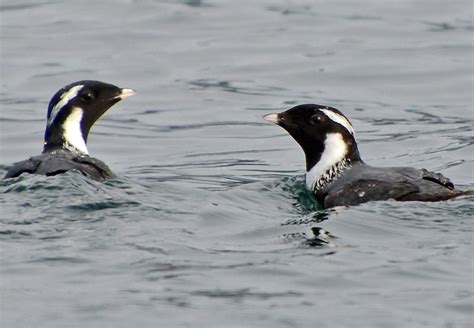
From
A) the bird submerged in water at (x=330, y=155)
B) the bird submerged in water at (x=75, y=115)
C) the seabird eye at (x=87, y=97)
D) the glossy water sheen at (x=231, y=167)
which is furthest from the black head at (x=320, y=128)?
the seabird eye at (x=87, y=97)

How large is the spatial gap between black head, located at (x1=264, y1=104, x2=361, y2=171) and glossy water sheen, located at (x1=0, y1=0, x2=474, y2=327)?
0.59 metres

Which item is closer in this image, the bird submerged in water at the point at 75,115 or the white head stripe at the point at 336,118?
the white head stripe at the point at 336,118

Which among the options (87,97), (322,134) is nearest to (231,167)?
(87,97)

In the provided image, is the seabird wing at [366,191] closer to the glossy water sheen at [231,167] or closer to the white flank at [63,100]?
the glossy water sheen at [231,167]

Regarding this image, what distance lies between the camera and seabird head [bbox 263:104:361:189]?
1415 cm

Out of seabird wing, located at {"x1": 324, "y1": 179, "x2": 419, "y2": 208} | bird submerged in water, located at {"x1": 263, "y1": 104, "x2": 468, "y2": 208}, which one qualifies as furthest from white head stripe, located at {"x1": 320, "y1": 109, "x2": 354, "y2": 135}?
seabird wing, located at {"x1": 324, "y1": 179, "x2": 419, "y2": 208}

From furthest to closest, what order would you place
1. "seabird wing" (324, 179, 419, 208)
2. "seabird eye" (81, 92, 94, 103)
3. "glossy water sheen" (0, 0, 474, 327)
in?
"seabird eye" (81, 92, 94, 103)
"seabird wing" (324, 179, 419, 208)
"glossy water sheen" (0, 0, 474, 327)

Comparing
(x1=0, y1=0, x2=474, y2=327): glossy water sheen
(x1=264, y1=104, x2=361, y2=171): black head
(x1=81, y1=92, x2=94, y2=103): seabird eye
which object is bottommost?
(x1=0, y1=0, x2=474, y2=327): glossy water sheen

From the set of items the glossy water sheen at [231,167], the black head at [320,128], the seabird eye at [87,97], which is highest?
the seabird eye at [87,97]

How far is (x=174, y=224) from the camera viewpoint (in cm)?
1272

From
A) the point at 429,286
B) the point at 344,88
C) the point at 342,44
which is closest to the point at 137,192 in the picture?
the point at 429,286

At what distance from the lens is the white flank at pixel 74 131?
1459cm

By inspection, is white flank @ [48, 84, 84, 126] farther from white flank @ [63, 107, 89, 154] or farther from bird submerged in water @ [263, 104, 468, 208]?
bird submerged in water @ [263, 104, 468, 208]

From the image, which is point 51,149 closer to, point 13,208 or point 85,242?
point 13,208
